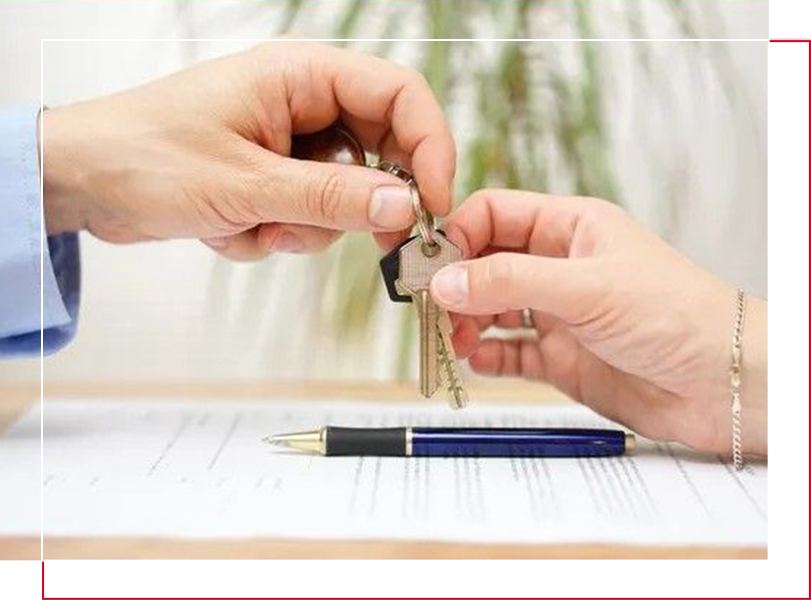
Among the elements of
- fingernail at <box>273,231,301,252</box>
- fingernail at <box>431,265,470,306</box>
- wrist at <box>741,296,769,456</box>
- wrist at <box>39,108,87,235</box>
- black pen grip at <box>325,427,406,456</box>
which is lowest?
black pen grip at <box>325,427,406,456</box>

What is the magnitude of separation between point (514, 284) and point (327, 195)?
12 cm

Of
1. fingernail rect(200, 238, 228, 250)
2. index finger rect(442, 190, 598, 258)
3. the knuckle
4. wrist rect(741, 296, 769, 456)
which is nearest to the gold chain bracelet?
wrist rect(741, 296, 769, 456)

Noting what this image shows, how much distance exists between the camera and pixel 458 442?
0.69 meters

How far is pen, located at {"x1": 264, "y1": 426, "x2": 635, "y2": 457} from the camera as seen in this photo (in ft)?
2.25

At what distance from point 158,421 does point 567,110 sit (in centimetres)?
47

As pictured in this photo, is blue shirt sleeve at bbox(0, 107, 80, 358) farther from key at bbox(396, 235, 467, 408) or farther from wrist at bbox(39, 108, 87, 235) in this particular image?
key at bbox(396, 235, 467, 408)

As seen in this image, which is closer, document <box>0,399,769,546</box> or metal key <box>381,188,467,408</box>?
document <box>0,399,769,546</box>

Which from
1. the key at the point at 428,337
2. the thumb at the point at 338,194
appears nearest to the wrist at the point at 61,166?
the thumb at the point at 338,194

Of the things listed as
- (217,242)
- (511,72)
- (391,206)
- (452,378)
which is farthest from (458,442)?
(511,72)

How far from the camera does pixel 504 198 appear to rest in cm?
80

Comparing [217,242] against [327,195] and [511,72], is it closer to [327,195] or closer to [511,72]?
[327,195]

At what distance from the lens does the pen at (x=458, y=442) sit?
685mm
